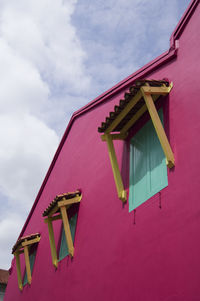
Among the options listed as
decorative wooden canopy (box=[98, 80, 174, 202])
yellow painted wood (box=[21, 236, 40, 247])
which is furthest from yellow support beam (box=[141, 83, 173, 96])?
yellow painted wood (box=[21, 236, 40, 247])

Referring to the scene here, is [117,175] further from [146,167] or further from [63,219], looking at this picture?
[63,219]

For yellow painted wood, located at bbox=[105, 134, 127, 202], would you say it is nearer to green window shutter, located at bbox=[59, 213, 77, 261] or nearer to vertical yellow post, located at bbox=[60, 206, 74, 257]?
vertical yellow post, located at bbox=[60, 206, 74, 257]

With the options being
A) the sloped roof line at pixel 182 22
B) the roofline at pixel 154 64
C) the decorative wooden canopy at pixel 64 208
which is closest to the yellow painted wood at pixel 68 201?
the decorative wooden canopy at pixel 64 208

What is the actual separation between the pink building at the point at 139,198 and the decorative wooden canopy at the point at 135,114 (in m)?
0.02

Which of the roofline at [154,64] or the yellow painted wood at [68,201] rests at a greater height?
the roofline at [154,64]

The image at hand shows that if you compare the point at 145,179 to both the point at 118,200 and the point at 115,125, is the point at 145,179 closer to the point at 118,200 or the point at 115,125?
the point at 118,200

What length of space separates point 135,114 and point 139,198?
5.41ft

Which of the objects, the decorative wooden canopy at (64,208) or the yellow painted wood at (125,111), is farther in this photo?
the decorative wooden canopy at (64,208)

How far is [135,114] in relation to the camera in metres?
6.91

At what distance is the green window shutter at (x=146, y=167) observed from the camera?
5.88 m

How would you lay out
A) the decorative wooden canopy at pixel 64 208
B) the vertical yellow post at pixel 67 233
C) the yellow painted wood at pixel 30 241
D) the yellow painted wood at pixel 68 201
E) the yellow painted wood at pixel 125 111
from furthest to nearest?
the yellow painted wood at pixel 30 241 → the yellow painted wood at pixel 68 201 → the decorative wooden canopy at pixel 64 208 → the vertical yellow post at pixel 67 233 → the yellow painted wood at pixel 125 111

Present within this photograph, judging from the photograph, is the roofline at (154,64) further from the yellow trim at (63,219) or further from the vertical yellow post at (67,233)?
the vertical yellow post at (67,233)

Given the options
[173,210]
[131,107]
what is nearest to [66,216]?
[131,107]

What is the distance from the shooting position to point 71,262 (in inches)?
313
